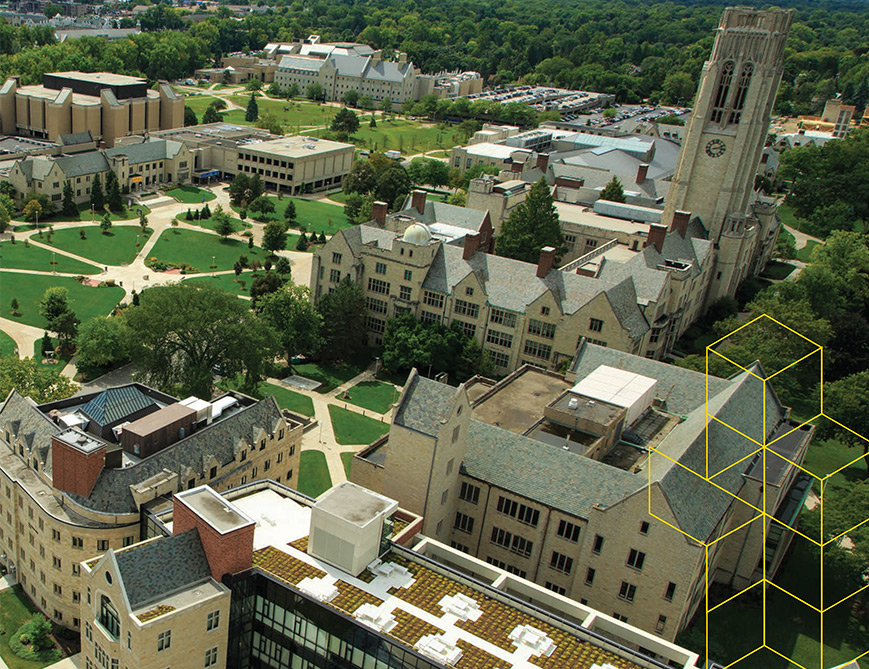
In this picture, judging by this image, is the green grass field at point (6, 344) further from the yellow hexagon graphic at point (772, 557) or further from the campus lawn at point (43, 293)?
the yellow hexagon graphic at point (772, 557)

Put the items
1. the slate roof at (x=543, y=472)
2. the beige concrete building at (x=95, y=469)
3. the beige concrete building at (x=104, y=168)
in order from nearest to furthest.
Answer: the beige concrete building at (x=95, y=469) < the slate roof at (x=543, y=472) < the beige concrete building at (x=104, y=168)

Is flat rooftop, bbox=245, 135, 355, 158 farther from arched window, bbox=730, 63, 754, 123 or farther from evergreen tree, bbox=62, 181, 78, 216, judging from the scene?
arched window, bbox=730, 63, 754, 123

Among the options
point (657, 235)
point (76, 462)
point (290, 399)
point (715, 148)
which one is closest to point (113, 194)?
point (290, 399)

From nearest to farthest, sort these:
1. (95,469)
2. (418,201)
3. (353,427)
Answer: (95,469)
(353,427)
(418,201)

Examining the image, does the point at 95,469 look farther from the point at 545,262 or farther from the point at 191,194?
the point at 191,194

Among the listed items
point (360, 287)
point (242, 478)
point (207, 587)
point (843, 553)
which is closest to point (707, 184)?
point (360, 287)

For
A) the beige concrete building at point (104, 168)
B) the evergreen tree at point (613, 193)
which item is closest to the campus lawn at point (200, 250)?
the beige concrete building at point (104, 168)
